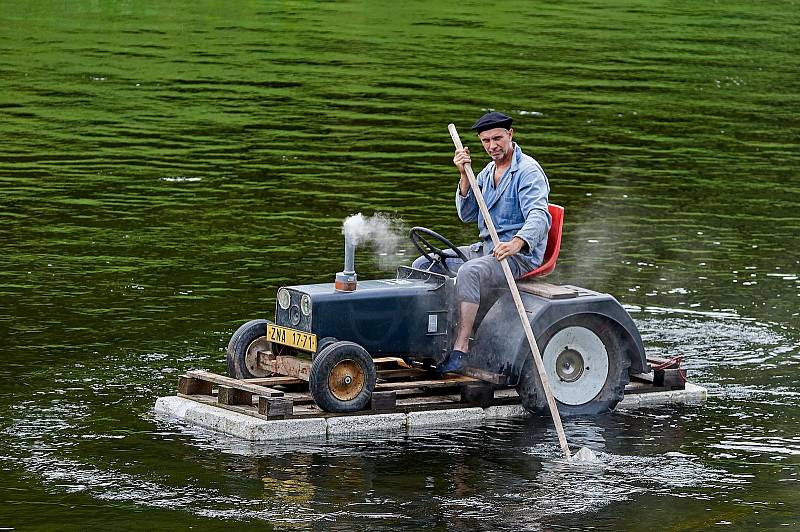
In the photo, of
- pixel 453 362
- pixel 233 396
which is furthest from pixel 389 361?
pixel 233 396

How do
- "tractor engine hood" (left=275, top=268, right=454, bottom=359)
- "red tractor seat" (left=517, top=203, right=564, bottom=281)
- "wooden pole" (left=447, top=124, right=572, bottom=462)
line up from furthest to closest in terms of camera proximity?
"red tractor seat" (left=517, top=203, right=564, bottom=281) < "tractor engine hood" (left=275, top=268, right=454, bottom=359) < "wooden pole" (left=447, top=124, right=572, bottom=462)

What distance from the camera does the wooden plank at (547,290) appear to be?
1009 centimetres

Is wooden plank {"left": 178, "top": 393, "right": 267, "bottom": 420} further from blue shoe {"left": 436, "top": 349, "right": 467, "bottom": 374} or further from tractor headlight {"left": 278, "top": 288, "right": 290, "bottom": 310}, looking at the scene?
blue shoe {"left": 436, "top": 349, "right": 467, "bottom": 374}

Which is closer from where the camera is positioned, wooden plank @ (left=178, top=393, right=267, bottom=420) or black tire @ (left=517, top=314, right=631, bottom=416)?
wooden plank @ (left=178, top=393, right=267, bottom=420)

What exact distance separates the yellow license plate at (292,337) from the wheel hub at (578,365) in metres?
1.49

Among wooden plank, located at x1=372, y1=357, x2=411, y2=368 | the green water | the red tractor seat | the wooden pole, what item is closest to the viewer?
the green water

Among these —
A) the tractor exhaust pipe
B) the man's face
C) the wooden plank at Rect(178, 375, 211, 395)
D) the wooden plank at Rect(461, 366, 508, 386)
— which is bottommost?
the wooden plank at Rect(178, 375, 211, 395)

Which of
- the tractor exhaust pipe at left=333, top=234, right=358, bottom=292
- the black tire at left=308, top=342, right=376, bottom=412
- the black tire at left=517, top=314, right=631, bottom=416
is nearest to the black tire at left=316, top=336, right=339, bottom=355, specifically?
the black tire at left=308, top=342, right=376, bottom=412

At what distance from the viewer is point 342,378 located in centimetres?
959

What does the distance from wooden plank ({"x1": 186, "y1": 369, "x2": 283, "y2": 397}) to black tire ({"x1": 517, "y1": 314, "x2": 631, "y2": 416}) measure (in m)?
1.62

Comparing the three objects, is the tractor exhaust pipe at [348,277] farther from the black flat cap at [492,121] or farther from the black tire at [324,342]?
the black flat cap at [492,121]

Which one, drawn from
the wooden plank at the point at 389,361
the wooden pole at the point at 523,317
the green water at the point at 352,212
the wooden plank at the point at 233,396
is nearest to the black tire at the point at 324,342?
the wooden plank at the point at 233,396

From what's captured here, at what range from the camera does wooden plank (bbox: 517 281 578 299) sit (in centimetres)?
1009

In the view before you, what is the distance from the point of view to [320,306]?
9.76 m
